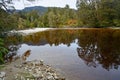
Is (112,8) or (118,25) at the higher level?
(112,8)

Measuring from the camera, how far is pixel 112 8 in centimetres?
5153

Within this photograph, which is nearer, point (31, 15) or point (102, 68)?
point (102, 68)

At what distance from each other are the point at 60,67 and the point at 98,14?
43317 millimetres

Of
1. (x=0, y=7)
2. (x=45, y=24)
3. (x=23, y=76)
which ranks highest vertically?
(x=0, y=7)

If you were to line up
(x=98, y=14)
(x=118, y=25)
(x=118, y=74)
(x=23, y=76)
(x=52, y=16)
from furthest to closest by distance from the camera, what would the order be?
1. (x=52, y=16)
2. (x=98, y=14)
3. (x=118, y=25)
4. (x=118, y=74)
5. (x=23, y=76)

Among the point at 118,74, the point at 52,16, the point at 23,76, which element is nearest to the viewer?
the point at 23,76

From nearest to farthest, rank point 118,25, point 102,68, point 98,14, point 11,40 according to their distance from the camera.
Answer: point 102,68, point 11,40, point 118,25, point 98,14

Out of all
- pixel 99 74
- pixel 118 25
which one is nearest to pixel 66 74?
pixel 99 74

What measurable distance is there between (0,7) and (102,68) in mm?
6471

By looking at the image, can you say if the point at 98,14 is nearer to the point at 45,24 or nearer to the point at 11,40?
the point at 45,24

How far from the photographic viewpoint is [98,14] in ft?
181

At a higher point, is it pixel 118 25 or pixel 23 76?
pixel 23 76

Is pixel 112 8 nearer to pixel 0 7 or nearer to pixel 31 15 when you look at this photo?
pixel 31 15

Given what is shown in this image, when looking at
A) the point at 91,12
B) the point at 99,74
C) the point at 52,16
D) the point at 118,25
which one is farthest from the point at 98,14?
the point at 99,74
